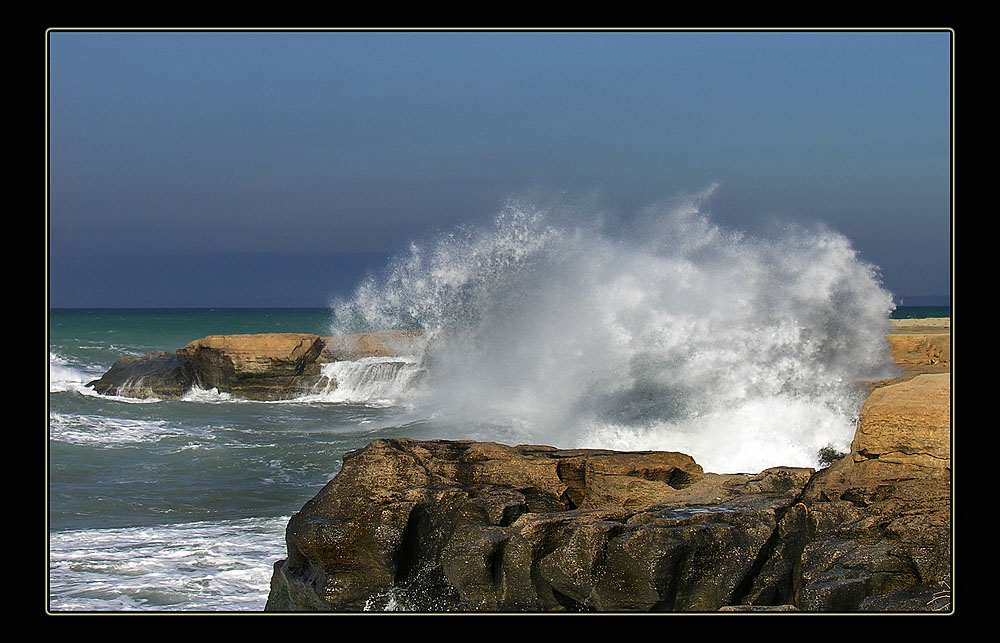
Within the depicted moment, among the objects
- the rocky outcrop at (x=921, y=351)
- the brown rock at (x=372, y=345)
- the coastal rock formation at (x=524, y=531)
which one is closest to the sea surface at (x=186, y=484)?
the brown rock at (x=372, y=345)

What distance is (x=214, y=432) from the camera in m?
15.9

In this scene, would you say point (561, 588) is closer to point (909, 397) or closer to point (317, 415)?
point (909, 397)

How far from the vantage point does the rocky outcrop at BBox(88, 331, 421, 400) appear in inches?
828

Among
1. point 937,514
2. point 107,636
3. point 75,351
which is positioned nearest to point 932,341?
point 937,514

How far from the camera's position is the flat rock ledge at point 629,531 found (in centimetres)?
504

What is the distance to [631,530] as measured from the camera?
5.18m

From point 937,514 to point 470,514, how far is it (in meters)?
2.51

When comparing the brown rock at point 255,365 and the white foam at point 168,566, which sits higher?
the brown rock at point 255,365

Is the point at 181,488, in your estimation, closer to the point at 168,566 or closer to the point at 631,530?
the point at 168,566

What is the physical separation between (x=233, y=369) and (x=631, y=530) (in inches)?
668

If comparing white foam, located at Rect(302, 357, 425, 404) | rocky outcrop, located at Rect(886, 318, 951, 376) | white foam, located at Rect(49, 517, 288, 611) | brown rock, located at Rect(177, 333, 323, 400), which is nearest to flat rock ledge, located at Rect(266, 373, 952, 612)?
white foam, located at Rect(49, 517, 288, 611)

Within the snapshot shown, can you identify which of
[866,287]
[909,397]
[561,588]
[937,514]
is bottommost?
[561,588]

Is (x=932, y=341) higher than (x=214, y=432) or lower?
higher

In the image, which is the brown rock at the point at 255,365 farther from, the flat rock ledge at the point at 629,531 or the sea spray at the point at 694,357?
the flat rock ledge at the point at 629,531
